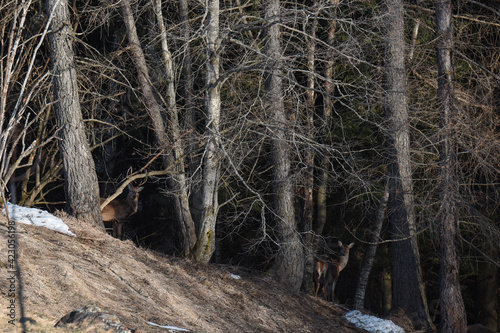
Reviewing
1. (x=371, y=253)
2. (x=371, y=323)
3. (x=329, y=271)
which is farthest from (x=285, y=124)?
(x=371, y=253)

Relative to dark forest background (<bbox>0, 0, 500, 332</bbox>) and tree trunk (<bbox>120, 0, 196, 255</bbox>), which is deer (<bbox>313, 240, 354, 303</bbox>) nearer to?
dark forest background (<bbox>0, 0, 500, 332</bbox>)

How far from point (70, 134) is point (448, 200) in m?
6.91

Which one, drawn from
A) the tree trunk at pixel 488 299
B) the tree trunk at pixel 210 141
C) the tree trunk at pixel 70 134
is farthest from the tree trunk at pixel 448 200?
the tree trunk at pixel 70 134

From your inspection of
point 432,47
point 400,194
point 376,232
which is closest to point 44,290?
point 400,194

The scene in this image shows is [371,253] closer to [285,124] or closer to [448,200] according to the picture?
[448,200]

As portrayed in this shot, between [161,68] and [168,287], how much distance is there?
6310 mm

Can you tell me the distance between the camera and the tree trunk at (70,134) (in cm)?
942

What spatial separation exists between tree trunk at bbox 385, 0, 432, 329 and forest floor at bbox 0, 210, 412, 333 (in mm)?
1544

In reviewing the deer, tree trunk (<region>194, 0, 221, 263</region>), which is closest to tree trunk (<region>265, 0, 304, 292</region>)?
tree trunk (<region>194, 0, 221, 263</region>)

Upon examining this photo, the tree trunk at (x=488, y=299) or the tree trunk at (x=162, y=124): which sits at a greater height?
the tree trunk at (x=162, y=124)

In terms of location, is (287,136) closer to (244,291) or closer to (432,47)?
(244,291)

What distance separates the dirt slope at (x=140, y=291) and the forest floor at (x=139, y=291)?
0.5 inches

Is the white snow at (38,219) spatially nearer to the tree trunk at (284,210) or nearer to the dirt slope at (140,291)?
the dirt slope at (140,291)

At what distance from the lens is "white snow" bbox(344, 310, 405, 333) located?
1050 cm
